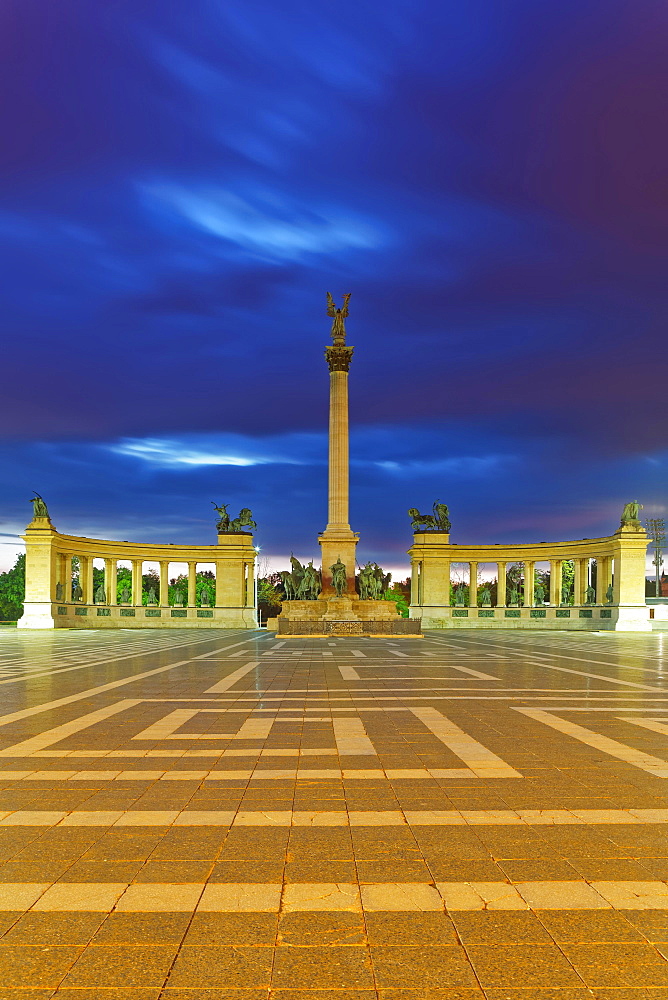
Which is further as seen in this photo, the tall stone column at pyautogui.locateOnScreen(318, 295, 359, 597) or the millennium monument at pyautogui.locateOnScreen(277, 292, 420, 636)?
the tall stone column at pyautogui.locateOnScreen(318, 295, 359, 597)

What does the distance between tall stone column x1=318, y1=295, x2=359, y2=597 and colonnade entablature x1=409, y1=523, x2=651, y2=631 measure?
1003 inches

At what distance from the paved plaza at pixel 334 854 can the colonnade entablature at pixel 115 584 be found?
57824 mm

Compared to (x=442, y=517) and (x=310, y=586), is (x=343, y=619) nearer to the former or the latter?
(x=310, y=586)

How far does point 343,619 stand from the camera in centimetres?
5616

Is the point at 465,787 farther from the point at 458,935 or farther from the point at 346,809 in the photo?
the point at 458,935

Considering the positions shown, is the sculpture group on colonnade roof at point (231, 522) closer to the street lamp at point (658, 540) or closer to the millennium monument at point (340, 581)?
the millennium monument at point (340, 581)

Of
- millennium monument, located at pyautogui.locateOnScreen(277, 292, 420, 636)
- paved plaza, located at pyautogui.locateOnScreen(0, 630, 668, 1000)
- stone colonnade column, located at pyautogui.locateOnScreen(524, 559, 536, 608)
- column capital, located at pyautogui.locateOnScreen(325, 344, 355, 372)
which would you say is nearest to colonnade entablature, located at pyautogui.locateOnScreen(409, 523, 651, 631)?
stone colonnade column, located at pyautogui.locateOnScreen(524, 559, 536, 608)

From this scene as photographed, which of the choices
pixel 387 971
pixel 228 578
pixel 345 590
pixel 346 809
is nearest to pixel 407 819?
pixel 346 809

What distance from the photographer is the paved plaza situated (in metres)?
4.65

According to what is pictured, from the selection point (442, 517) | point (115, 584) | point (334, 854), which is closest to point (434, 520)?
point (442, 517)

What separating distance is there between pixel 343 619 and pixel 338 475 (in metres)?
12.6

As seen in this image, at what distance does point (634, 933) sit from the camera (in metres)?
5.13

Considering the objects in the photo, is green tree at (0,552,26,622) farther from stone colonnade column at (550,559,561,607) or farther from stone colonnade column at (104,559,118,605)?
stone colonnade column at (550,559,561,607)

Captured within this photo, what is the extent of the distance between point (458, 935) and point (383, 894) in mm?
825
